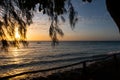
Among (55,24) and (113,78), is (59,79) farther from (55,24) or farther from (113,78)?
(55,24)

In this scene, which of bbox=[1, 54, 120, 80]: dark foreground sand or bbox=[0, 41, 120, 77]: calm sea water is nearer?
bbox=[1, 54, 120, 80]: dark foreground sand

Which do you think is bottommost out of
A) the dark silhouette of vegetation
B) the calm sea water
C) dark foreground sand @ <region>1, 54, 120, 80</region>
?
the calm sea water

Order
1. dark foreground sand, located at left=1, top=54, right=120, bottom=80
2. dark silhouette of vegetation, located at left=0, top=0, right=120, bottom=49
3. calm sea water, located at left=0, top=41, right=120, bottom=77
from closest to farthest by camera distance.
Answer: dark silhouette of vegetation, located at left=0, top=0, right=120, bottom=49
dark foreground sand, located at left=1, top=54, right=120, bottom=80
calm sea water, located at left=0, top=41, right=120, bottom=77

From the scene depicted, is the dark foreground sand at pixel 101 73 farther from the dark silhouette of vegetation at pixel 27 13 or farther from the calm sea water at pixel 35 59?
the dark silhouette of vegetation at pixel 27 13

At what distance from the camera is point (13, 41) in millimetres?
4453

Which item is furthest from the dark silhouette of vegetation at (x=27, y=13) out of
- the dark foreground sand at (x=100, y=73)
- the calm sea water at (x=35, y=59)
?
the dark foreground sand at (x=100, y=73)

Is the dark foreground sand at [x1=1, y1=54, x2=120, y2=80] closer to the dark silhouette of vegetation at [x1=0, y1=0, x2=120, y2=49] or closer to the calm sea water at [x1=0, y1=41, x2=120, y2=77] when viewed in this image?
the calm sea water at [x1=0, y1=41, x2=120, y2=77]

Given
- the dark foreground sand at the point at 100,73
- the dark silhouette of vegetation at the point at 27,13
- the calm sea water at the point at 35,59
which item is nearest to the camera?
the dark silhouette of vegetation at the point at 27,13

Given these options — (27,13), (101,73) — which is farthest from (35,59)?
(27,13)

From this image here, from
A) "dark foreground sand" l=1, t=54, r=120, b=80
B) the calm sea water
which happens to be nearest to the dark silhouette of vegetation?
the calm sea water

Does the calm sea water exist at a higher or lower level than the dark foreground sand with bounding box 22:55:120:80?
lower

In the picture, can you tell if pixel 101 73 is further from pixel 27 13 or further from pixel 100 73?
pixel 27 13

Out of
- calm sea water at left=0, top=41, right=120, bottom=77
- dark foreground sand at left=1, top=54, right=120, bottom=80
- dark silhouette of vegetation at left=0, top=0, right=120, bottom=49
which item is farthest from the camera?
calm sea water at left=0, top=41, right=120, bottom=77

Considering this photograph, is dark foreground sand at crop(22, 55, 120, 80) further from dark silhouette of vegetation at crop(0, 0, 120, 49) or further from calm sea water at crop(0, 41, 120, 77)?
dark silhouette of vegetation at crop(0, 0, 120, 49)
